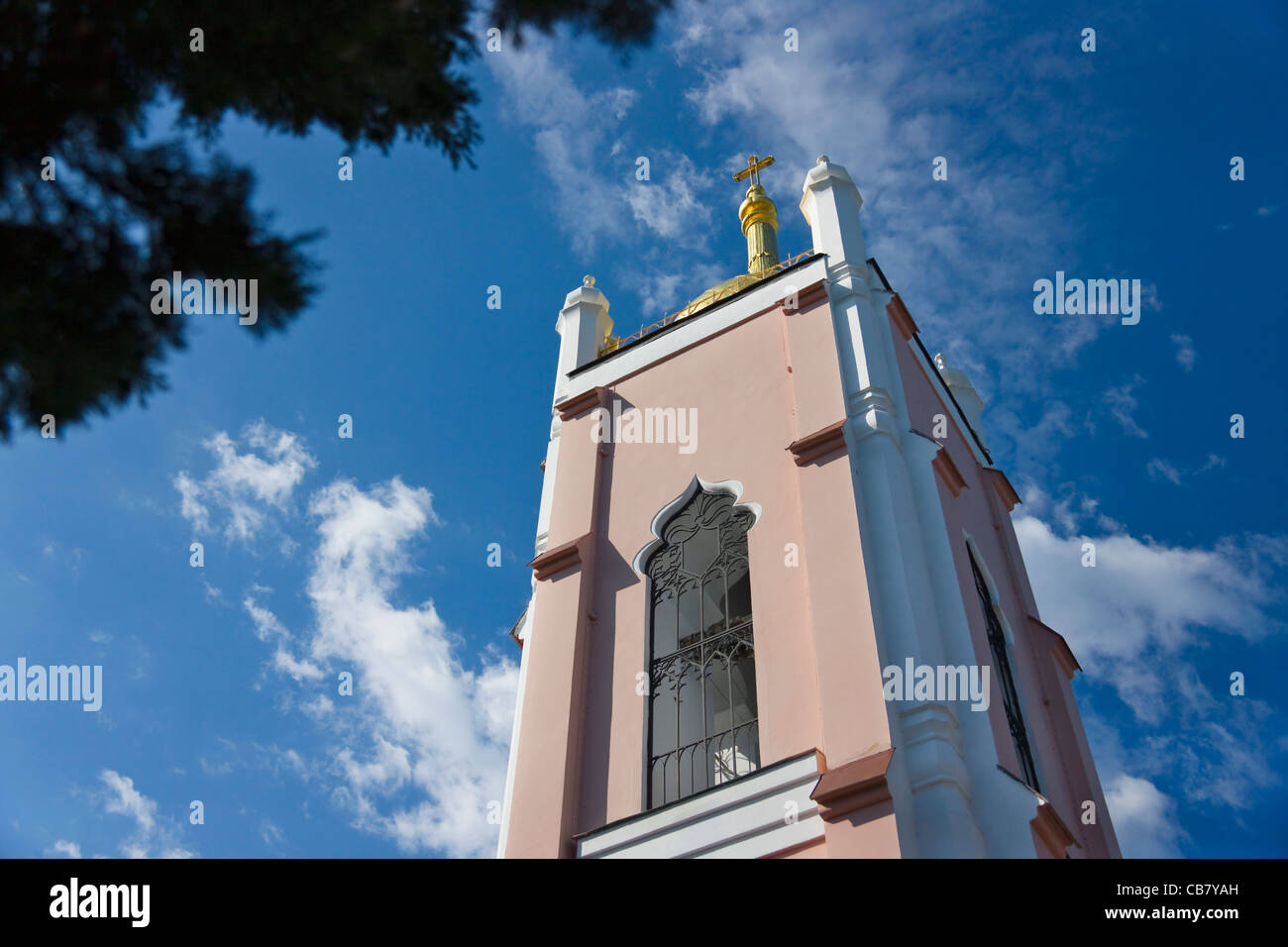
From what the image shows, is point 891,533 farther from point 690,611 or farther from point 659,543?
point 659,543

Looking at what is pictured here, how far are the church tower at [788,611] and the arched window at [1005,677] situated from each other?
5cm

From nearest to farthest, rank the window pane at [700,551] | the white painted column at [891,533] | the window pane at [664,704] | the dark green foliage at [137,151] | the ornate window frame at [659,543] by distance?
the dark green foliage at [137,151] < the white painted column at [891,533] < the ornate window frame at [659,543] < the window pane at [664,704] < the window pane at [700,551]

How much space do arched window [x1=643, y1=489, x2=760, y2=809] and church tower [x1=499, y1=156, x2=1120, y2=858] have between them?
1.0 inches

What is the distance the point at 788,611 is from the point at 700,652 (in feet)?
3.47

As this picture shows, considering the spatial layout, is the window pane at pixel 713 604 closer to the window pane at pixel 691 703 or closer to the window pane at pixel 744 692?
the window pane at pixel 691 703

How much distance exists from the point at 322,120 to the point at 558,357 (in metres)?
12.0

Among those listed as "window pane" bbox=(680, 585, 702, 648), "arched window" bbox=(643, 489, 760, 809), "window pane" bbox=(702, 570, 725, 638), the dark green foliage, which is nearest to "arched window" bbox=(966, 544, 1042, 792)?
"arched window" bbox=(643, 489, 760, 809)

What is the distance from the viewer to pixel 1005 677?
12406mm

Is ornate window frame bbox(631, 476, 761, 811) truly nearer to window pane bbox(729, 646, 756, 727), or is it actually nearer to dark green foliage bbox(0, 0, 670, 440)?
window pane bbox(729, 646, 756, 727)

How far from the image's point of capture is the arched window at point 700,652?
10.7 m

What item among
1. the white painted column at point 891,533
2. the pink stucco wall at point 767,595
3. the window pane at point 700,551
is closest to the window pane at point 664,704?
the pink stucco wall at point 767,595

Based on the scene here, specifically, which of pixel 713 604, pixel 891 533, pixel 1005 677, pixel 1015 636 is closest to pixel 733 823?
pixel 891 533
